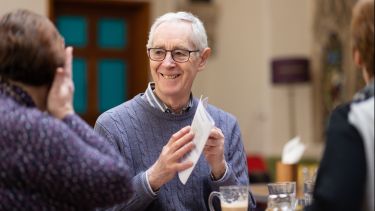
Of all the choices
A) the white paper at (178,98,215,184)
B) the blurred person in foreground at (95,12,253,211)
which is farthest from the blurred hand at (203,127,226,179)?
the white paper at (178,98,215,184)

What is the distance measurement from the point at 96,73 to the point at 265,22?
210 cm

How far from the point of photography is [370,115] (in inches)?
56.8

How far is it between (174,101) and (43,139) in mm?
894

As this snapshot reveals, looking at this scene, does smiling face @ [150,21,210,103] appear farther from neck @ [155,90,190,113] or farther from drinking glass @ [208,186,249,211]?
drinking glass @ [208,186,249,211]

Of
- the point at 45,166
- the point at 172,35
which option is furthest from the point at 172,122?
the point at 45,166

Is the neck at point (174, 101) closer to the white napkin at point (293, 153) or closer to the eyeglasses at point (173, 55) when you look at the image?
the eyeglasses at point (173, 55)

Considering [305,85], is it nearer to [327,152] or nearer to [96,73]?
[96,73]

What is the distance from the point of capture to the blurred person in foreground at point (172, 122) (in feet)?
7.29

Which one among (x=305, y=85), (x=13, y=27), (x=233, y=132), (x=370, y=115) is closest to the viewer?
(x=370, y=115)

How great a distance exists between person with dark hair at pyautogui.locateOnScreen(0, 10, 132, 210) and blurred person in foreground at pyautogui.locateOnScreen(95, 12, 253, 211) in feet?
1.76

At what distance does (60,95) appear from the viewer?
163cm

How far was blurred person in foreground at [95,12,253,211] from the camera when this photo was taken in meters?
2.22

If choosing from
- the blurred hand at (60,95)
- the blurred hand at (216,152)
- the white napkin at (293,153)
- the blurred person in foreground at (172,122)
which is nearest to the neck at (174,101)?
the blurred person in foreground at (172,122)

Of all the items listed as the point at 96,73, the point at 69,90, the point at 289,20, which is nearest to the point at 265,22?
the point at 289,20
